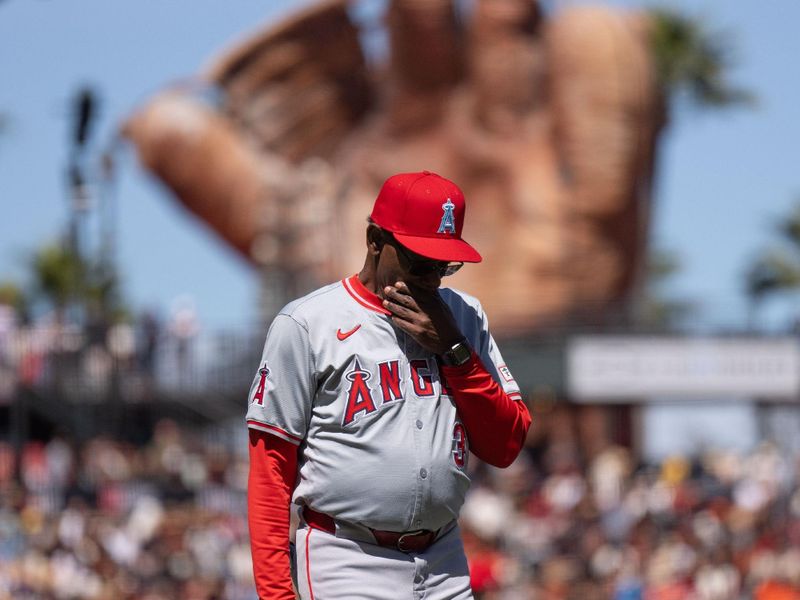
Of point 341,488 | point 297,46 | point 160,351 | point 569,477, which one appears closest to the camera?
point 341,488

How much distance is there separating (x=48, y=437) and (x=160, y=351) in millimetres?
1987

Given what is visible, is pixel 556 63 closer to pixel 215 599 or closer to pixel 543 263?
pixel 543 263

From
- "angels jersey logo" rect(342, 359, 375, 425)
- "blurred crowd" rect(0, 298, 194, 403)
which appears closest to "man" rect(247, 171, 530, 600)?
"angels jersey logo" rect(342, 359, 375, 425)

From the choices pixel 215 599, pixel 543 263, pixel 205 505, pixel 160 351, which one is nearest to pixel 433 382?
pixel 215 599

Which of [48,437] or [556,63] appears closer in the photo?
[48,437]

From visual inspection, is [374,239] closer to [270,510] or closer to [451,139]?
[270,510]

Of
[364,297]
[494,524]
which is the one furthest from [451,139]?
[364,297]

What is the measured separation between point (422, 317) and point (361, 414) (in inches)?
10.5

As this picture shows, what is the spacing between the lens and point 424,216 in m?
3.56

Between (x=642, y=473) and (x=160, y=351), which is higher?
(x=160, y=351)

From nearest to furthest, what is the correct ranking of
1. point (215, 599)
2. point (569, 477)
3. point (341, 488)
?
point (341, 488) < point (215, 599) < point (569, 477)

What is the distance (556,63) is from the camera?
27734mm

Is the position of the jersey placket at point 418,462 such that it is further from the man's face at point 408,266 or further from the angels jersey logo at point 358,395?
the man's face at point 408,266

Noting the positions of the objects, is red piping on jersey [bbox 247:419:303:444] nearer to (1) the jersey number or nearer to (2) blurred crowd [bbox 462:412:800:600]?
(1) the jersey number
